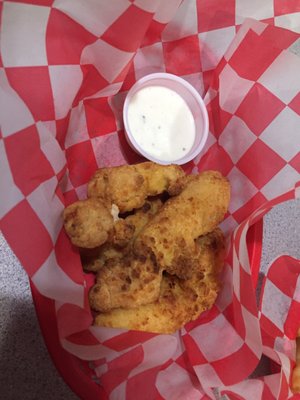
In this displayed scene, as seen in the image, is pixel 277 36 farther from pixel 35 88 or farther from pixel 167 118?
pixel 35 88

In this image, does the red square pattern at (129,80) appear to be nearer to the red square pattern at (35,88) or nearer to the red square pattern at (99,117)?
the red square pattern at (99,117)

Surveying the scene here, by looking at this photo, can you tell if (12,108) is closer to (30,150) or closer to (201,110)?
(30,150)

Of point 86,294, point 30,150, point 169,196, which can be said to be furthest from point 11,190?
point 169,196

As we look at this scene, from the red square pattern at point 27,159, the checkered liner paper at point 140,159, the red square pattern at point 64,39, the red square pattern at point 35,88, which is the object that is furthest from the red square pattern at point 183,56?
the red square pattern at point 27,159

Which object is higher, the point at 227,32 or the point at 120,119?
the point at 227,32

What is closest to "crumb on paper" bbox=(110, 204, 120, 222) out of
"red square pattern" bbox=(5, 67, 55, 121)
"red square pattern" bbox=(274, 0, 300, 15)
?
"red square pattern" bbox=(5, 67, 55, 121)

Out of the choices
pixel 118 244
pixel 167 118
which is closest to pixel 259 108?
pixel 167 118
